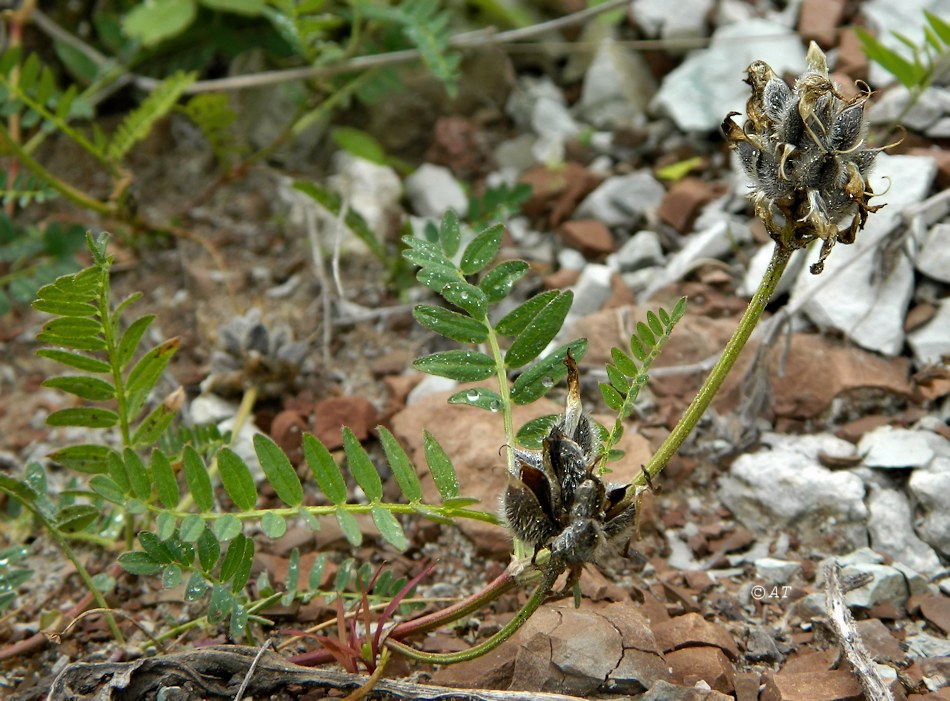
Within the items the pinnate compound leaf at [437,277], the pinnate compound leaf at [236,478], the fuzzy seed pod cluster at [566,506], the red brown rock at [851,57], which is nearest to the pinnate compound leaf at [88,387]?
the pinnate compound leaf at [236,478]

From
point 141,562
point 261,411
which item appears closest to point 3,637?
point 141,562

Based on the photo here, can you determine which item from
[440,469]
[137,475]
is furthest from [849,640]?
[137,475]

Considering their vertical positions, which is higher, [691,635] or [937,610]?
[691,635]

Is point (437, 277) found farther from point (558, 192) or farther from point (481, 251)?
point (558, 192)

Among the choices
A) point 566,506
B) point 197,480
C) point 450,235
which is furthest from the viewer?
point 450,235

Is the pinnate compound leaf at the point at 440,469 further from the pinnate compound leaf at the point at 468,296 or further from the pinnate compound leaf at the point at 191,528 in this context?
the pinnate compound leaf at the point at 191,528

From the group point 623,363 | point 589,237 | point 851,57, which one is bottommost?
point 589,237

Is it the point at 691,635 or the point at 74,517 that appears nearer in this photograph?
the point at 691,635
